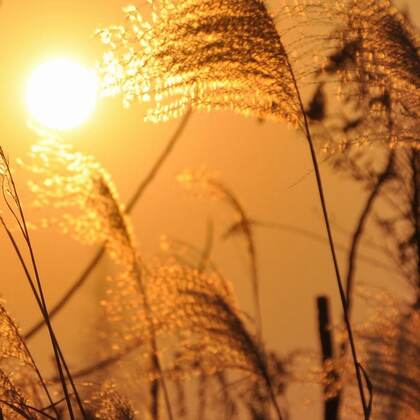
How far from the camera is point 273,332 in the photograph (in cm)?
291

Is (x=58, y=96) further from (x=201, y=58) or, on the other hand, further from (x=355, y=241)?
(x=355, y=241)

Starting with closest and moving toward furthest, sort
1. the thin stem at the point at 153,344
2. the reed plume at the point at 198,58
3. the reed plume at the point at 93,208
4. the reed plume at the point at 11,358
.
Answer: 1. the reed plume at the point at 198,58
2. the reed plume at the point at 11,358
3. the reed plume at the point at 93,208
4. the thin stem at the point at 153,344

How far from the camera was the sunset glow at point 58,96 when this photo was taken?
87.1 inches

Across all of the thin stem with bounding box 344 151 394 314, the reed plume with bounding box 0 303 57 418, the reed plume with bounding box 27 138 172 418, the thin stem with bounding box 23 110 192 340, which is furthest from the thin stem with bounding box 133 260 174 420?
the thin stem with bounding box 344 151 394 314

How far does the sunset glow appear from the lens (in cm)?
221

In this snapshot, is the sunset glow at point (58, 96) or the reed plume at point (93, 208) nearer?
the reed plume at point (93, 208)

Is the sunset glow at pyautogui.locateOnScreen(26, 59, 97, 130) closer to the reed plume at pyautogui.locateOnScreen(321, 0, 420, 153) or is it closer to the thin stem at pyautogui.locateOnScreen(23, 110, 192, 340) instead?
the thin stem at pyautogui.locateOnScreen(23, 110, 192, 340)

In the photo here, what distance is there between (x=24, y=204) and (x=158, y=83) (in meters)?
0.88

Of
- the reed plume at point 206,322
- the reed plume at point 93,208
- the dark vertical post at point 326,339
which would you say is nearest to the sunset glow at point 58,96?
the reed plume at point 93,208

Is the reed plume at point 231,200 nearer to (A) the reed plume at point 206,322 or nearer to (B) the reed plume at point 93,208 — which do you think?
(B) the reed plume at point 93,208

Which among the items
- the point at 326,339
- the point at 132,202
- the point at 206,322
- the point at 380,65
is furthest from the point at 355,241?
the point at 380,65

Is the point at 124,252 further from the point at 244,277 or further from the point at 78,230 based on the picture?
the point at 244,277

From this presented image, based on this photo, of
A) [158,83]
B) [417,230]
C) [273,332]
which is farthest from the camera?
[273,332]

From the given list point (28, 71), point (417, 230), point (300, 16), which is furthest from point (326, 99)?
point (300, 16)
